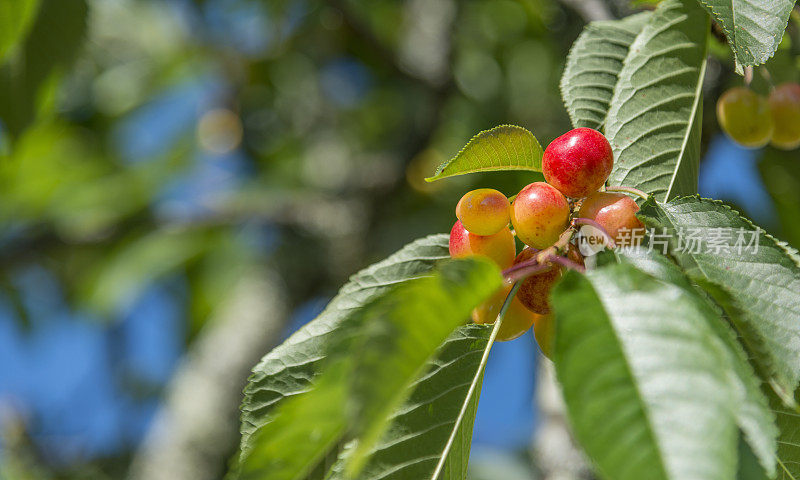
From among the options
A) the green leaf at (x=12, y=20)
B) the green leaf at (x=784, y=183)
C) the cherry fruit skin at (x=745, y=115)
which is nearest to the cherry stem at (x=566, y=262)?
the cherry fruit skin at (x=745, y=115)

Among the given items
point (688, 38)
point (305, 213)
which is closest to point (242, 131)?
point (305, 213)

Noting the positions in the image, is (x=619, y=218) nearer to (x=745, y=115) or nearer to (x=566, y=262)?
(x=566, y=262)

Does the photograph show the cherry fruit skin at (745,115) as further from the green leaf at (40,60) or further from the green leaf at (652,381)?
the green leaf at (40,60)

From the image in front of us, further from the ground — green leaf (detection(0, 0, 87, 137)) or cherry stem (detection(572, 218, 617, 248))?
green leaf (detection(0, 0, 87, 137))

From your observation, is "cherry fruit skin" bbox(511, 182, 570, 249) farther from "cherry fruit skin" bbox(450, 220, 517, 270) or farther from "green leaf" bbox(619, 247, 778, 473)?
"green leaf" bbox(619, 247, 778, 473)

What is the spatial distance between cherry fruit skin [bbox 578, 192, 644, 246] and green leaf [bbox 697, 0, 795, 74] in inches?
5.8

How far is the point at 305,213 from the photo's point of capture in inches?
82.4

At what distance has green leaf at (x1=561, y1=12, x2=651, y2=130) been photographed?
616 millimetres

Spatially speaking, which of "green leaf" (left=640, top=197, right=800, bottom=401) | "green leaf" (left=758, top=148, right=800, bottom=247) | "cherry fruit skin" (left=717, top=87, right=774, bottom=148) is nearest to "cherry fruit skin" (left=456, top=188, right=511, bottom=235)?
"green leaf" (left=640, top=197, right=800, bottom=401)

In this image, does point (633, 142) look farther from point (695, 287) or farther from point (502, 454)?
point (502, 454)

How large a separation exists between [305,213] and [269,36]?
2.72 ft

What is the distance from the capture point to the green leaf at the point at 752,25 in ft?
1.68

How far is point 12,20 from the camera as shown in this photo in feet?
2.89

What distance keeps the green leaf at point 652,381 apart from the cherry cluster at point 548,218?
110 mm
